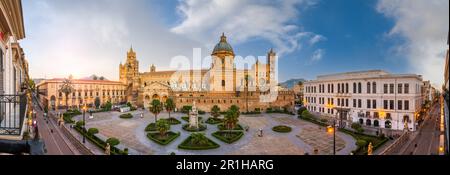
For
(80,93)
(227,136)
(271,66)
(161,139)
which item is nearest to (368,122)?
(227,136)

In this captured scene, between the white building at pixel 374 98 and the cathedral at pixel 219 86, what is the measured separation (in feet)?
57.8

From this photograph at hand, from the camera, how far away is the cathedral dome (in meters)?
63.6

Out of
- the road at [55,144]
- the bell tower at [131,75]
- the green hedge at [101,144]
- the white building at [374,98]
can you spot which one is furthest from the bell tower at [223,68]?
the road at [55,144]

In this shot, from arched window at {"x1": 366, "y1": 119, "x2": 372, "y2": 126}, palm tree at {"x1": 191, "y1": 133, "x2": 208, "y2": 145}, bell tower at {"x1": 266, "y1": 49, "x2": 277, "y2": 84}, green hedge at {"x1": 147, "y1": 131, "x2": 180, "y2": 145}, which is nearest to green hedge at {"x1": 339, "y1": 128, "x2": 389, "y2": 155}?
arched window at {"x1": 366, "y1": 119, "x2": 372, "y2": 126}

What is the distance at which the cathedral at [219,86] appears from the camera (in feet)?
184

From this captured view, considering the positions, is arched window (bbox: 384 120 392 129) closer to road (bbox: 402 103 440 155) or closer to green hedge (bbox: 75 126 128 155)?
road (bbox: 402 103 440 155)

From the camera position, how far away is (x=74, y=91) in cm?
5956

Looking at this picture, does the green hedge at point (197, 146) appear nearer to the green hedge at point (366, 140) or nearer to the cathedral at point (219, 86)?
the green hedge at point (366, 140)
